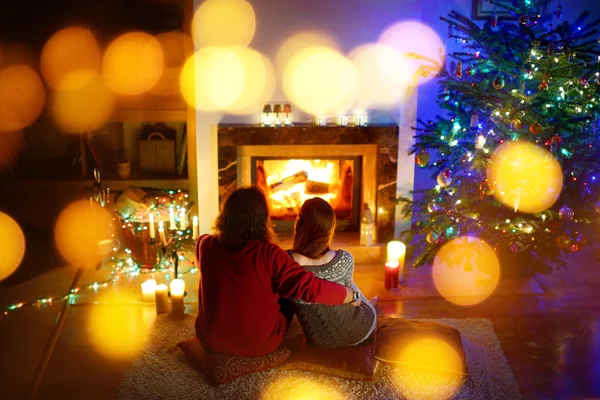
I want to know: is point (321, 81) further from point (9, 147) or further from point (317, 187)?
point (9, 147)

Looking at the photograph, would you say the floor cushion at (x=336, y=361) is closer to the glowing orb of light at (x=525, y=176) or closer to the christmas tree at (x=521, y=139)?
the christmas tree at (x=521, y=139)

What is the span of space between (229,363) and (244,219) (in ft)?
2.19

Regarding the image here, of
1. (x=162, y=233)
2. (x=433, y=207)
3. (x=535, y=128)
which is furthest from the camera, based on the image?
(x=162, y=233)

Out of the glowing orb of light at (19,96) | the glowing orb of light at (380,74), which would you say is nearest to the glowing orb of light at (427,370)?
the glowing orb of light at (380,74)

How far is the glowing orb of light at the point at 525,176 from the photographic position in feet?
11.0

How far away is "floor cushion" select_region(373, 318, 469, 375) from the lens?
2.70m

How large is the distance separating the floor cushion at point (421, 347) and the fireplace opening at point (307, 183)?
5.14 ft

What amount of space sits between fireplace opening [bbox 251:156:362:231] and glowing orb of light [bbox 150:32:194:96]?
79 cm

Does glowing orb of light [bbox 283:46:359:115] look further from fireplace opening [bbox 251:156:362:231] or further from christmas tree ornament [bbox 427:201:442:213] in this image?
christmas tree ornament [bbox 427:201:442:213]

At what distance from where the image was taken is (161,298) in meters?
3.37

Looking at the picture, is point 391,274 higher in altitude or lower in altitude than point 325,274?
lower

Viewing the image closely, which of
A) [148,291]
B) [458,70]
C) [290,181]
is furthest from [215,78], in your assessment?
[458,70]

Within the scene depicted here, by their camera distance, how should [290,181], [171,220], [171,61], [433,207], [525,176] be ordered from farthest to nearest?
[290,181]
[171,61]
[171,220]
[433,207]
[525,176]

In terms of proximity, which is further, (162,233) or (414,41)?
(414,41)
